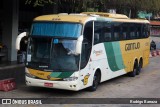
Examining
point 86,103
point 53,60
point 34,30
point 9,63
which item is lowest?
point 9,63

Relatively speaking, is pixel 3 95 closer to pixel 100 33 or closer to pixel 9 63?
pixel 100 33

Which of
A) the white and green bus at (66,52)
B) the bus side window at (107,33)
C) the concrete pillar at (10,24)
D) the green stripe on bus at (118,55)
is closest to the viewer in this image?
the white and green bus at (66,52)

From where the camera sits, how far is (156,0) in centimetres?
3556

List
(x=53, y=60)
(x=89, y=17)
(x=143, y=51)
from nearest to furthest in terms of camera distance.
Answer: (x=53, y=60) < (x=89, y=17) < (x=143, y=51)

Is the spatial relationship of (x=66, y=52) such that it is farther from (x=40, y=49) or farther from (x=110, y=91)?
(x=110, y=91)

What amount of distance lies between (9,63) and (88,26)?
9019 mm

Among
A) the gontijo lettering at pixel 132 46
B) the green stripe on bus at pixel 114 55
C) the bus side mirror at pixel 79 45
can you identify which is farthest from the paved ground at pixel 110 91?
the bus side mirror at pixel 79 45

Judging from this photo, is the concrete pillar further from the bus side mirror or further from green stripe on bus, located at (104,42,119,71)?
the bus side mirror

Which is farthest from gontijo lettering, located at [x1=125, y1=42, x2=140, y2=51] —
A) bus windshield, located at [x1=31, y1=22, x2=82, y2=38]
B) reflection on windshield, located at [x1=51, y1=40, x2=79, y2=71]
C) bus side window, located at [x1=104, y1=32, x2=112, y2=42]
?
reflection on windshield, located at [x1=51, y1=40, x2=79, y2=71]

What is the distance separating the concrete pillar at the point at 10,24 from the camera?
22.0 meters

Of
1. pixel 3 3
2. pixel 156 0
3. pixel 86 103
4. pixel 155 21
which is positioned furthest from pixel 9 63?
pixel 155 21

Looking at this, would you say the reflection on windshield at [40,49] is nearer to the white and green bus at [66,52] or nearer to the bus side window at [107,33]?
the white and green bus at [66,52]

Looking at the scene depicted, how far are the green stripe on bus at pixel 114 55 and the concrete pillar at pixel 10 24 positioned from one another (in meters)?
7.42

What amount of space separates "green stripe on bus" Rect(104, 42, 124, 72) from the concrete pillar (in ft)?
24.3
